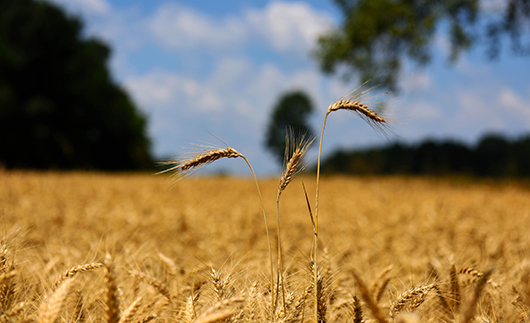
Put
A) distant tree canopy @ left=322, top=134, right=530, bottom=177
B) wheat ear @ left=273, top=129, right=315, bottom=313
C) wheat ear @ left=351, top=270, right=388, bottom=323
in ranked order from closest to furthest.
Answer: wheat ear @ left=351, top=270, right=388, bottom=323, wheat ear @ left=273, top=129, right=315, bottom=313, distant tree canopy @ left=322, top=134, right=530, bottom=177

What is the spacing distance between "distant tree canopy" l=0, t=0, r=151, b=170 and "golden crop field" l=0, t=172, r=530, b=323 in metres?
16.2

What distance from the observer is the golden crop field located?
2.90 ft

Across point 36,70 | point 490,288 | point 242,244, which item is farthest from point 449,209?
point 36,70

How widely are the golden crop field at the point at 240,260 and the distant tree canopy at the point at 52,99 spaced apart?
53.3 feet

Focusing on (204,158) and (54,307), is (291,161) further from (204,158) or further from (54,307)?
(54,307)

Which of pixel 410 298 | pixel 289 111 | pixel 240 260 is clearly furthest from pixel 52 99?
pixel 289 111

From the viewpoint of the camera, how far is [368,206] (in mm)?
5008

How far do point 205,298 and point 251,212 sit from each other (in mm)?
2937

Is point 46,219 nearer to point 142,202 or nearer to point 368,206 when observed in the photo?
point 142,202

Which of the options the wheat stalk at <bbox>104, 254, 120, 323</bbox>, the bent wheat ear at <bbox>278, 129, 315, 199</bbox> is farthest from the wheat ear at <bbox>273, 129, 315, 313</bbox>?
the wheat stalk at <bbox>104, 254, 120, 323</bbox>

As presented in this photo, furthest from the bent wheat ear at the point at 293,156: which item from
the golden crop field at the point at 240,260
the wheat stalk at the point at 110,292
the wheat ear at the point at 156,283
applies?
the wheat ear at the point at 156,283

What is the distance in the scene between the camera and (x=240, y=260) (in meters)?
1.08

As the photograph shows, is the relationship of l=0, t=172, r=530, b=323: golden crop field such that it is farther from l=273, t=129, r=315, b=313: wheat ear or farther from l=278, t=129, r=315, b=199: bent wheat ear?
l=278, t=129, r=315, b=199: bent wheat ear

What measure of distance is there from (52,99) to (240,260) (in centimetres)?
2302
